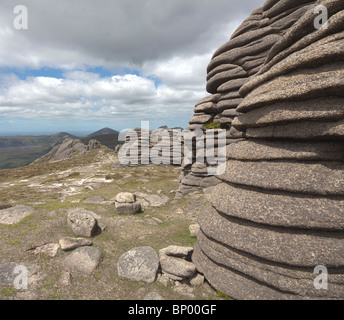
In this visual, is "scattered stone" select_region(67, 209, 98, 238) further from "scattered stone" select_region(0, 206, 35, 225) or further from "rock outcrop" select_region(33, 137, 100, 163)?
"rock outcrop" select_region(33, 137, 100, 163)

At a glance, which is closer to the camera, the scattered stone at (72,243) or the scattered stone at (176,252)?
the scattered stone at (176,252)

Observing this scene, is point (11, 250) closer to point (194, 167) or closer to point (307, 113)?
point (307, 113)

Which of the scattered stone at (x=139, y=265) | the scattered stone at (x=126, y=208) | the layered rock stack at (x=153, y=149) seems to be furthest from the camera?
the layered rock stack at (x=153, y=149)

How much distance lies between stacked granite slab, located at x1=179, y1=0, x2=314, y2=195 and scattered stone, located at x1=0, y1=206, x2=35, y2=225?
52.1 ft

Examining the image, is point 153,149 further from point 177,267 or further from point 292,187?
point 292,187

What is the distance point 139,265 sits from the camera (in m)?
9.71

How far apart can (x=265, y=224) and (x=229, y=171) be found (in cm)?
305

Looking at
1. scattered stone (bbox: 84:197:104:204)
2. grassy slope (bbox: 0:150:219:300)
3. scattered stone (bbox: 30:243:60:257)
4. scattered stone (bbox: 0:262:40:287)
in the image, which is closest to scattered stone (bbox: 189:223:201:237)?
grassy slope (bbox: 0:150:219:300)

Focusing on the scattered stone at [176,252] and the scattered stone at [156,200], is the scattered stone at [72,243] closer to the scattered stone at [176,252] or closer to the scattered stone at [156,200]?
the scattered stone at [176,252]

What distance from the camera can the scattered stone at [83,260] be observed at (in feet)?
31.5

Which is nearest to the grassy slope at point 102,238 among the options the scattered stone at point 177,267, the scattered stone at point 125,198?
the scattered stone at point 177,267

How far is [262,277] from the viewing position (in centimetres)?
758

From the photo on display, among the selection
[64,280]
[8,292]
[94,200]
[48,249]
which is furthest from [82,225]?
[94,200]

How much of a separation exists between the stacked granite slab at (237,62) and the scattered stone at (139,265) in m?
13.0
